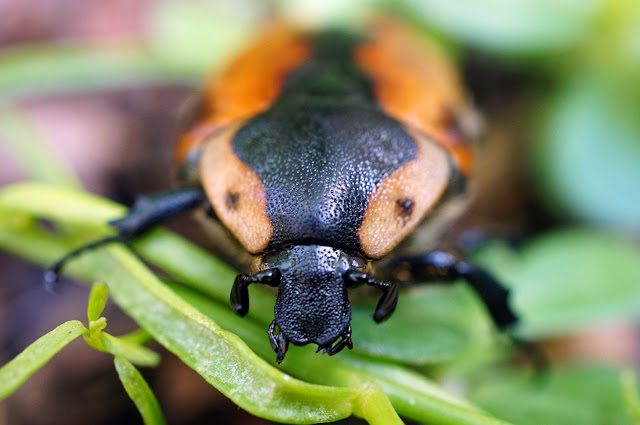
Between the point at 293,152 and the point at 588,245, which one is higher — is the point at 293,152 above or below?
above

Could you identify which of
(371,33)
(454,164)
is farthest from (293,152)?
(371,33)

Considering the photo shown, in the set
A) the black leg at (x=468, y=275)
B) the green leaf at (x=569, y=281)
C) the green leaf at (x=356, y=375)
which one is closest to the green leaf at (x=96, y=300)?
the green leaf at (x=356, y=375)

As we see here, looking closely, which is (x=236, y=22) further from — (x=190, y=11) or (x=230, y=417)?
(x=230, y=417)

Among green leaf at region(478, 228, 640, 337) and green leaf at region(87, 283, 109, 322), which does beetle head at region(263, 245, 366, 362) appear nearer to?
green leaf at region(87, 283, 109, 322)

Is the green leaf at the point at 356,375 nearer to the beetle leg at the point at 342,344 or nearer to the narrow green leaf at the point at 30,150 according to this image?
the beetle leg at the point at 342,344

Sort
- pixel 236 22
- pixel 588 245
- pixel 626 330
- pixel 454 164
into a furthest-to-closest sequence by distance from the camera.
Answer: pixel 236 22 < pixel 626 330 < pixel 588 245 < pixel 454 164

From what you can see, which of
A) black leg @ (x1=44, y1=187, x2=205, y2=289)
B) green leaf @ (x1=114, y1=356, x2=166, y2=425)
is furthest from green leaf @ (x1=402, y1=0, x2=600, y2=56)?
green leaf @ (x1=114, y1=356, x2=166, y2=425)
